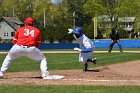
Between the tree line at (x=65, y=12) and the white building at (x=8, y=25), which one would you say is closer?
the tree line at (x=65, y=12)

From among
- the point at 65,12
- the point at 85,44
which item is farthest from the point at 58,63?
the point at 65,12

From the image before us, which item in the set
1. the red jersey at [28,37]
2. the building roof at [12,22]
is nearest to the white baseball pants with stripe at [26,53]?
the red jersey at [28,37]

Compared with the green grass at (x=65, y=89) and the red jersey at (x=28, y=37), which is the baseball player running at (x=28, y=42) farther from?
the green grass at (x=65, y=89)

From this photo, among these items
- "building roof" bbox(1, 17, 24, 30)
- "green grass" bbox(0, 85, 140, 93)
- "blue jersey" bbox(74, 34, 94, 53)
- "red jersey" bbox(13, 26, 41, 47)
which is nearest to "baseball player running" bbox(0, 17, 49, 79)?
"red jersey" bbox(13, 26, 41, 47)

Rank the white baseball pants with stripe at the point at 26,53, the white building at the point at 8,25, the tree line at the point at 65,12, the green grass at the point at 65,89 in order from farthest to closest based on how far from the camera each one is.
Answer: the white building at the point at 8,25 < the tree line at the point at 65,12 < the white baseball pants with stripe at the point at 26,53 < the green grass at the point at 65,89

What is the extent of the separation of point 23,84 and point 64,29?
6070cm

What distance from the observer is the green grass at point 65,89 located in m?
9.30

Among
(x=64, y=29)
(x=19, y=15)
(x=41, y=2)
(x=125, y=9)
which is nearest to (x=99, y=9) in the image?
(x=125, y=9)

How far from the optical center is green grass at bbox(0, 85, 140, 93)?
30.5ft

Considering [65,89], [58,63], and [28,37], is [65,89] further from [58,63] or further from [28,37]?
[58,63]

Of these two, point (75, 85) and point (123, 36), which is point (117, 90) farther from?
point (123, 36)

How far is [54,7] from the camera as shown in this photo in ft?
376

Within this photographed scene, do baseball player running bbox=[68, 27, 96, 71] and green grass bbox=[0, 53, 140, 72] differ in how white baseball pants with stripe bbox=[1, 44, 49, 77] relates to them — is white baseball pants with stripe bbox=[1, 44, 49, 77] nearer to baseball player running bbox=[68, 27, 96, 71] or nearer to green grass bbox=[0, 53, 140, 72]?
baseball player running bbox=[68, 27, 96, 71]

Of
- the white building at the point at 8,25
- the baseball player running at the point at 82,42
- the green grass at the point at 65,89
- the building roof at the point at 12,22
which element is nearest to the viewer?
the green grass at the point at 65,89
